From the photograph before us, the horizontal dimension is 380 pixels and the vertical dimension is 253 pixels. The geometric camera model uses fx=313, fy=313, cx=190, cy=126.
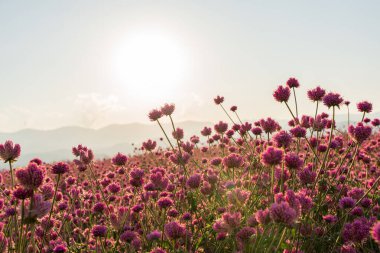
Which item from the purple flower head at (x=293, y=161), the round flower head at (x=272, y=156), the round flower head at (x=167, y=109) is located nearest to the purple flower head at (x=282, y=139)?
the purple flower head at (x=293, y=161)

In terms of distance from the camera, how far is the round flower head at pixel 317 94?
398 centimetres

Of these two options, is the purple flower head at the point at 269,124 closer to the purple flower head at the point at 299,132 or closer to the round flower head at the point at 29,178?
the purple flower head at the point at 299,132

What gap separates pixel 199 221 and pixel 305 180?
1.72 m

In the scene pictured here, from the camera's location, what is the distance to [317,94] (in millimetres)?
3992

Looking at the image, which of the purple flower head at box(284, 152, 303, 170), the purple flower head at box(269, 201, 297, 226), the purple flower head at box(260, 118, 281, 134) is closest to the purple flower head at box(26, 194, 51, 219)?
the purple flower head at box(269, 201, 297, 226)

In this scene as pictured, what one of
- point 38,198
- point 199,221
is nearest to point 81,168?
point 199,221

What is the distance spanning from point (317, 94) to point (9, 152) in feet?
11.6

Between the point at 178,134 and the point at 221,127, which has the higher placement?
the point at 221,127

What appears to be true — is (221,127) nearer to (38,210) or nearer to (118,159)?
(118,159)

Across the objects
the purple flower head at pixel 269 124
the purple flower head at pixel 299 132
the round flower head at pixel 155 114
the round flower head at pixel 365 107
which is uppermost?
the round flower head at pixel 155 114

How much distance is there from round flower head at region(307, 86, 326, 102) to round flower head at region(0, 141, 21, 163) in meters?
3.43

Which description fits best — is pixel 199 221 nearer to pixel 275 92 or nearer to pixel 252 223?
pixel 252 223

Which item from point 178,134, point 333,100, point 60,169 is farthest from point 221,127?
point 60,169

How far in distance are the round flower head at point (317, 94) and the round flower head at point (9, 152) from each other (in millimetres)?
3428
